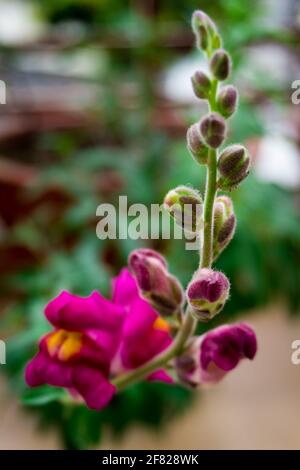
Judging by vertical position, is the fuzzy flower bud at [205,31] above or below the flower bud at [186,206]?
above

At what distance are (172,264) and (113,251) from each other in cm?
26

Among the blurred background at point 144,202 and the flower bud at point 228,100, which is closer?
the flower bud at point 228,100

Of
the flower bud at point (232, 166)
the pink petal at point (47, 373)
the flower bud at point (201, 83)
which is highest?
the flower bud at point (201, 83)

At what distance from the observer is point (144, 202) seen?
878mm

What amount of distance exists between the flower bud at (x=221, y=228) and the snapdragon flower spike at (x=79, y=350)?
74 mm

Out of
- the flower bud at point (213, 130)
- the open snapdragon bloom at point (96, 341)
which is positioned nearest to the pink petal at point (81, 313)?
the open snapdragon bloom at point (96, 341)

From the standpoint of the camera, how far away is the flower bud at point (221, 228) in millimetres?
291

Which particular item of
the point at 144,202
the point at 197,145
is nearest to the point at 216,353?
the point at 197,145

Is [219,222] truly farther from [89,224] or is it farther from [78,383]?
[89,224]

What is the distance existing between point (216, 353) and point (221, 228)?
0.22 feet

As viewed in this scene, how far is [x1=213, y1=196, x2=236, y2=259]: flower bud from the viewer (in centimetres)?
29

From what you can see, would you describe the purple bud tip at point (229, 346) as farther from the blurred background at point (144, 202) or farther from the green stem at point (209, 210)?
the blurred background at point (144, 202)

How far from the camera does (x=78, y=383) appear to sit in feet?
1.03
